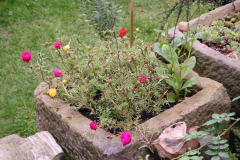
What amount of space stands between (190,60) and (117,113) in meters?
0.82

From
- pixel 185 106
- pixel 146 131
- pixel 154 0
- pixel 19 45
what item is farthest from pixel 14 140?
pixel 154 0

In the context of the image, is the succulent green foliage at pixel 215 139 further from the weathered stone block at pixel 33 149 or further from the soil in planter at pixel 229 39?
the soil in planter at pixel 229 39

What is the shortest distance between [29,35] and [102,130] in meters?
3.61

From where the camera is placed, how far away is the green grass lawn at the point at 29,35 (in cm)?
321

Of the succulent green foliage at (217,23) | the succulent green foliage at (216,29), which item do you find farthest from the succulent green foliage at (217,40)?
the succulent green foliage at (217,23)

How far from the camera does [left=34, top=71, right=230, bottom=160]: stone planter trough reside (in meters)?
1.54

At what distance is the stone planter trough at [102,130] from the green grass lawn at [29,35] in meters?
1.15

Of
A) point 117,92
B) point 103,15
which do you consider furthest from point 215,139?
point 103,15

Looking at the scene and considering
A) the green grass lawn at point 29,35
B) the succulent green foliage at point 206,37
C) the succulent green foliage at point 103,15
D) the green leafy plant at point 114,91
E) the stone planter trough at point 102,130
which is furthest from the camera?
the succulent green foliage at point 103,15

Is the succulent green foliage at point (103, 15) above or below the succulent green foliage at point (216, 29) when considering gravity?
above

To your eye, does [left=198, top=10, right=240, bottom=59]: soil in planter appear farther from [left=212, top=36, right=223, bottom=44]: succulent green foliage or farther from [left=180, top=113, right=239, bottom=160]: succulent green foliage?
[left=180, top=113, right=239, bottom=160]: succulent green foliage

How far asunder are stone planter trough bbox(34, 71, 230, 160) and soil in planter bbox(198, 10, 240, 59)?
74cm

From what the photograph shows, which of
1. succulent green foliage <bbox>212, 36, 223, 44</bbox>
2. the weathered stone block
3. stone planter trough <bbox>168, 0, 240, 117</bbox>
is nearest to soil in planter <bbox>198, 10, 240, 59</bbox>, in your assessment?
succulent green foliage <bbox>212, 36, 223, 44</bbox>

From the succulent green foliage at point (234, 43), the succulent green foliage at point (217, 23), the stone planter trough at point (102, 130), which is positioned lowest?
the stone planter trough at point (102, 130)
